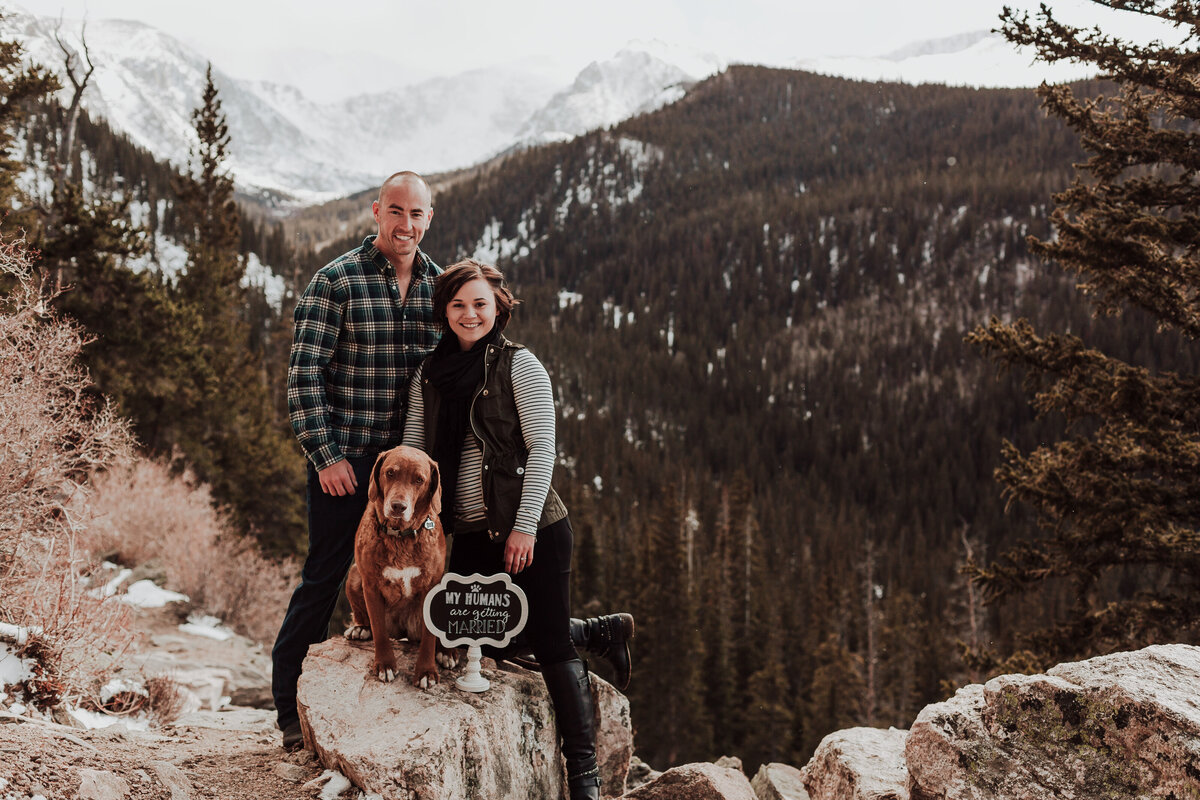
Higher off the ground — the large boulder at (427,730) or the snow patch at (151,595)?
the large boulder at (427,730)

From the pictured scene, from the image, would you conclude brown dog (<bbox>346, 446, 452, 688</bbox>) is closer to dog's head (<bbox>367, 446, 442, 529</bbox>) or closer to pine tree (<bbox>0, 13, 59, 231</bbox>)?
dog's head (<bbox>367, 446, 442, 529</bbox>)

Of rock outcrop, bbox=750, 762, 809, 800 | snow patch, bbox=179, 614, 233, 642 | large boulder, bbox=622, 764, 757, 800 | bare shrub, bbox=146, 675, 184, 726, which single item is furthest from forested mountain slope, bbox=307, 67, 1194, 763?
snow patch, bbox=179, 614, 233, 642

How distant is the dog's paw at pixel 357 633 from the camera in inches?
187

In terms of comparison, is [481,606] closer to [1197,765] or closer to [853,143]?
[1197,765]

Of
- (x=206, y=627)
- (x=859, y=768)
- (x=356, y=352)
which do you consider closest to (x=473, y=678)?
(x=356, y=352)

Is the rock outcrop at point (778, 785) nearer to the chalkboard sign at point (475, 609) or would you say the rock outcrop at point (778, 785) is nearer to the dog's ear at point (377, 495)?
the chalkboard sign at point (475, 609)

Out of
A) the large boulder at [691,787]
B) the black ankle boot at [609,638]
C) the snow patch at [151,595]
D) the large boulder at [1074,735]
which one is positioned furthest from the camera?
the snow patch at [151,595]

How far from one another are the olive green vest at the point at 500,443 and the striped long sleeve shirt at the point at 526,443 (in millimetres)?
42

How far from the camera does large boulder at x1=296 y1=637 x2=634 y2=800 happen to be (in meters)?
3.82

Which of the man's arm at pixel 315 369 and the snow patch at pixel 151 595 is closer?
the man's arm at pixel 315 369

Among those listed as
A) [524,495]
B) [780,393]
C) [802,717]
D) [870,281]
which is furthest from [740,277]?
[524,495]

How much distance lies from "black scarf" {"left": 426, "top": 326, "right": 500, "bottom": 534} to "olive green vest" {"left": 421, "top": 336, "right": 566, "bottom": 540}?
0.25 feet

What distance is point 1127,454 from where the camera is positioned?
28.1 ft

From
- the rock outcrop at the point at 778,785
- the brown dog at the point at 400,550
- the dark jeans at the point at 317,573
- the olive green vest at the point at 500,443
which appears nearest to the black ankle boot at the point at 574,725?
the brown dog at the point at 400,550
